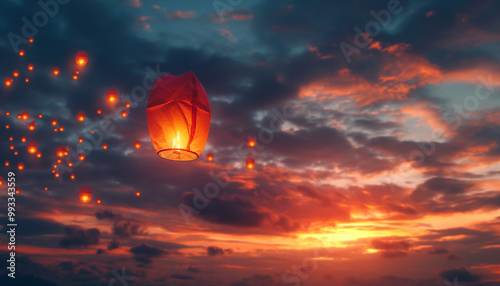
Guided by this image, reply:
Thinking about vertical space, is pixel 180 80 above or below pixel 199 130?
above

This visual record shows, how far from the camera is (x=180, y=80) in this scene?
5125 mm

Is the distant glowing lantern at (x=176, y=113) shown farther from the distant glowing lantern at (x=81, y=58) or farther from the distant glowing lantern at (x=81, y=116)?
the distant glowing lantern at (x=81, y=116)

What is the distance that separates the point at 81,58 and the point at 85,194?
3983 millimetres

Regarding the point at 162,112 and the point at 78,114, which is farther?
the point at 78,114

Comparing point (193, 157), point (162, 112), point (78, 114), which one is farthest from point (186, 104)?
point (78, 114)

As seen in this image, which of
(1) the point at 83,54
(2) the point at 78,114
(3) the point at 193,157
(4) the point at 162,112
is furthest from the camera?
(2) the point at 78,114

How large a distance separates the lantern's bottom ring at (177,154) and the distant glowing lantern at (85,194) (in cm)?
705

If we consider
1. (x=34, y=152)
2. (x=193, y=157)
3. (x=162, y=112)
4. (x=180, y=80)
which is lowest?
(x=193, y=157)

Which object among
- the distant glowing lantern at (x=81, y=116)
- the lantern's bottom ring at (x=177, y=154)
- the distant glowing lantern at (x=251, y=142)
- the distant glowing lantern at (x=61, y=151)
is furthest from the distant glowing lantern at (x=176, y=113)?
the distant glowing lantern at (x=81, y=116)

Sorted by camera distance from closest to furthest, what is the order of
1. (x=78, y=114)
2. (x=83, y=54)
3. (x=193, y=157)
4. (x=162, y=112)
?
(x=162, y=112)
(x=193, y=157)
(x=83, y=54)
(x=78, y=114)

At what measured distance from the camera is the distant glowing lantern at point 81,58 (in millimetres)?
10301

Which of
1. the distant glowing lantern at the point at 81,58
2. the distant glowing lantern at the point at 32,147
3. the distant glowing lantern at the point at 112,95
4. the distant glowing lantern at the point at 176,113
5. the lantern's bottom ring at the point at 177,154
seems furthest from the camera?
the distant glowing lantern at the point at 32,147

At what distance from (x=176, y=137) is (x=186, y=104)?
1.47 feet

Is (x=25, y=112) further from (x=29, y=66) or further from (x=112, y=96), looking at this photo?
(x=112, y=96)
